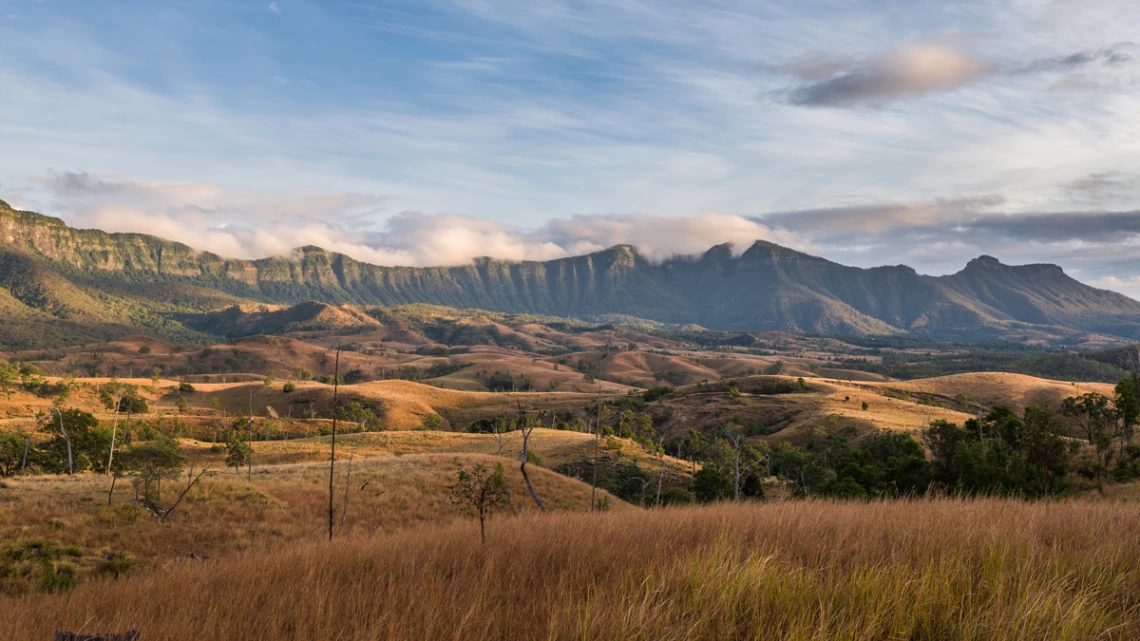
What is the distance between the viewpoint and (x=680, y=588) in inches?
153

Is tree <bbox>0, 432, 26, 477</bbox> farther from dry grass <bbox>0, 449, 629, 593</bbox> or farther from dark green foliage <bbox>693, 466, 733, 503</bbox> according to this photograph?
dark green foliage <bbox>693, 466, 733, 503</bbox>

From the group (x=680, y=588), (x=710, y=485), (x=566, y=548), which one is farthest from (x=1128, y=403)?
(x=680, y=588)

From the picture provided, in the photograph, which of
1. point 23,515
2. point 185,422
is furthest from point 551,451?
point 185,422

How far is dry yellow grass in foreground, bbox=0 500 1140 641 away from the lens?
333 cm

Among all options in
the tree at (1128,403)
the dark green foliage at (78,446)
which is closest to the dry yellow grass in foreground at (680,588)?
the tree at (1128,403)

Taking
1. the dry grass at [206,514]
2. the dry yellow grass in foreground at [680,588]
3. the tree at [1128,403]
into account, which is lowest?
the dry grass at [206,514]

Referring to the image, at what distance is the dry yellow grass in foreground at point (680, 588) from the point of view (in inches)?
131

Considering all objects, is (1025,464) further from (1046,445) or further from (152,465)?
(152,465)

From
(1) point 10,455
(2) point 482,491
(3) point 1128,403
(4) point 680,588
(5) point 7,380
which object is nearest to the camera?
(4) point 680,588

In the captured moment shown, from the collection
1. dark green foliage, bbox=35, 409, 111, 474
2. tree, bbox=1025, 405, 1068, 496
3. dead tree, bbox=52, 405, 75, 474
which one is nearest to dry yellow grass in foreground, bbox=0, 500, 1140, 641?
tree, bbox=1025, 405, 1068, 496

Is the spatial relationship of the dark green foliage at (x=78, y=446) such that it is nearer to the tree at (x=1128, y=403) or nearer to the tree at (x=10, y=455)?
the tree at (x=10, y=455)

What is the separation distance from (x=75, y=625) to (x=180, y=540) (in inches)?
884

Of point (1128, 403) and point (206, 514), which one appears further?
point (1128, 403)

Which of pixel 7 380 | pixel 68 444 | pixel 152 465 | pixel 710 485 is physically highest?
pixel 152 465
